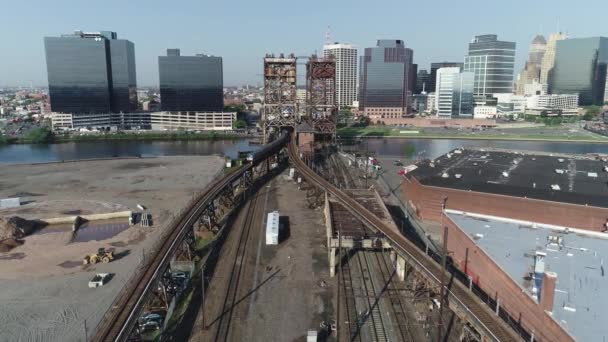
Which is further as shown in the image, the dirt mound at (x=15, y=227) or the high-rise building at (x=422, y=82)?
the high-rise building at (x=422, y=82)

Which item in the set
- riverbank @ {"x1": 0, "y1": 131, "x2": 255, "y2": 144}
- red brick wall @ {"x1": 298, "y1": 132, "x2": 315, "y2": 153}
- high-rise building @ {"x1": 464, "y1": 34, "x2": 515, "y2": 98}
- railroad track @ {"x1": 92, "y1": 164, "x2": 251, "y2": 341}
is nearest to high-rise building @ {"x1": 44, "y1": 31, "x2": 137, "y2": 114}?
riverbank @ {"x1": 0, "y1": 131, "x2": 255, "y2": 144}

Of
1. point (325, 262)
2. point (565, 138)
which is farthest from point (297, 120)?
point (565, 138)

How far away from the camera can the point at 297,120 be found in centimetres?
6200

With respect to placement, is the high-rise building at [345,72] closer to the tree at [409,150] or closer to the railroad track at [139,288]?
the tree at [409,150]

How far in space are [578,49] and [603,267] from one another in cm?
19907

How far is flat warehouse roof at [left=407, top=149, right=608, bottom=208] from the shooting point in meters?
27.5

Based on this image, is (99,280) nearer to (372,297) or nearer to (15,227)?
(15,227)

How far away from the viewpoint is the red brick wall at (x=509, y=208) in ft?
83.5

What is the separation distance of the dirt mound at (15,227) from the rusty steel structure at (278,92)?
3447 cm

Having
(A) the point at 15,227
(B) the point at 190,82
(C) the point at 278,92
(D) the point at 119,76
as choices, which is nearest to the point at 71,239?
(A) the point at 15,227

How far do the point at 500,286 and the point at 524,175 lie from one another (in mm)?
19093

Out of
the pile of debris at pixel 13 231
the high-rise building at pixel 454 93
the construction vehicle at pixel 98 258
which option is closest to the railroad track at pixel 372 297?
the construction vehicle at pixel 98 258

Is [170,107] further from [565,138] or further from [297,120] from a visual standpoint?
[565,138]

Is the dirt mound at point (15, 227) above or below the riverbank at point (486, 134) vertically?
below
